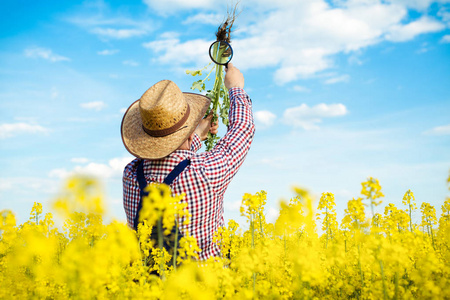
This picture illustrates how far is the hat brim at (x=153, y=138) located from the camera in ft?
10.6

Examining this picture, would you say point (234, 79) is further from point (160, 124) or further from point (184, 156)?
point (184, 156)

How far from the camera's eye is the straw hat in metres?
3.26

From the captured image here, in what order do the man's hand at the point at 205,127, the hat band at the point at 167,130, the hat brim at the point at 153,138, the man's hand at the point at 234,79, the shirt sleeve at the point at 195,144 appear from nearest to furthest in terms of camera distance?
the hat brim at the point at 153,138, the hat band at the point at 167,130, the shirt sleeve at the point at 195,144, the man's hand at the point at 234,79, the man's hand at the point at 205,127

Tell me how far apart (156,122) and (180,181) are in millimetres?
646

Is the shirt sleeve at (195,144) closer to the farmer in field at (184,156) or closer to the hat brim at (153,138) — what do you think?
the farmer in field at (184,156)

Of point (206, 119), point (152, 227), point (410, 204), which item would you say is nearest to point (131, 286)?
point (152, 227)

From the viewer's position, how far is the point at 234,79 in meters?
3.89

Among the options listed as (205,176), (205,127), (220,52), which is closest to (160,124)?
(205,176)

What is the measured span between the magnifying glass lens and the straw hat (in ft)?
4.33

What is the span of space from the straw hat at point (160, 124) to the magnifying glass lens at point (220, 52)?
1.32 metres

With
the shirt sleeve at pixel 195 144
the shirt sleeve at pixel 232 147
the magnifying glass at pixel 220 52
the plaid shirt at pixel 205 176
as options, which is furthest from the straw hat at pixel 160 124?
the magnifying glass at pixel 220 52

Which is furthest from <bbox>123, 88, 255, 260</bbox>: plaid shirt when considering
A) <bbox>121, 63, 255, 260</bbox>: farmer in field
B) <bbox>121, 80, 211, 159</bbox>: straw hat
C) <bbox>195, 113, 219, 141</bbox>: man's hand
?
<bbox>195, 113, 219, 141</bbox>: man's hand

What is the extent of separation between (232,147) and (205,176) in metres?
0.40

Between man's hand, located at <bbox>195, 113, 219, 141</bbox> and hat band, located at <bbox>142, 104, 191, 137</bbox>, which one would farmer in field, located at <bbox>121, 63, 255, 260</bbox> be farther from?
man's hand, located at <bbox>195, 113, 219, 141</bbox>
